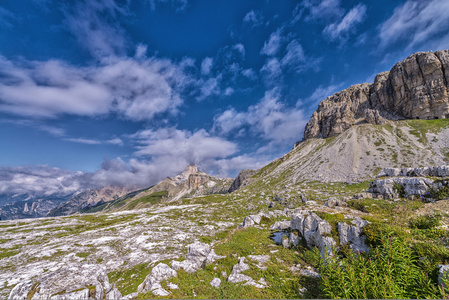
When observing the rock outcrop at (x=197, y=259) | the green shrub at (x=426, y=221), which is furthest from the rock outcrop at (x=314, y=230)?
the rock outcrop at (x=197, y=259)

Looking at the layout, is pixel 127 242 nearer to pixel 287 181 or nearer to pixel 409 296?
pixel 409 296

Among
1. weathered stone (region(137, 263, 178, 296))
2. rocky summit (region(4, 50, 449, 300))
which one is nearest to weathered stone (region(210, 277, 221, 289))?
rocky summit (region(4, 50, 449, 300))

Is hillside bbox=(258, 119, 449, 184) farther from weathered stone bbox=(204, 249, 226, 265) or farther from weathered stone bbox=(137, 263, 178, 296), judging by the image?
weathered stone bbox=(137, 263, 178, 296)

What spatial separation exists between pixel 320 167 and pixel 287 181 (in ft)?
86.5

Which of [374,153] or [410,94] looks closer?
[374,153]

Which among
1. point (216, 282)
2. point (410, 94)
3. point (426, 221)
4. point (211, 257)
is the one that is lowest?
point (216, 282)

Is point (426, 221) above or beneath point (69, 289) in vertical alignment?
above

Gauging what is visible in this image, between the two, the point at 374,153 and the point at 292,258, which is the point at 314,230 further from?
the point at 374,153

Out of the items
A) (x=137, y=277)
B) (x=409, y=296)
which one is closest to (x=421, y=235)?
(x=409, y=296)

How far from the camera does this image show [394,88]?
16662 centimetres

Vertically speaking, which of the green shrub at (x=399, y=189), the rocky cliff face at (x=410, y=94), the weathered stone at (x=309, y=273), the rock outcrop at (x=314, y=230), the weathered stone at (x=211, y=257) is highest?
the rocky cliff face at (x=410, y=94)

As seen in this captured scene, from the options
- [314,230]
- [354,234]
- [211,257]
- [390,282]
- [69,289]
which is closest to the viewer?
[390,282]

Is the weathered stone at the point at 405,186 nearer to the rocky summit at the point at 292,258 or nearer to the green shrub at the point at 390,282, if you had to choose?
the rocky summit at the point at 292,258

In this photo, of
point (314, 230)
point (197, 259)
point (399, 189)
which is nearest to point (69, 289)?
point (197, 259)
